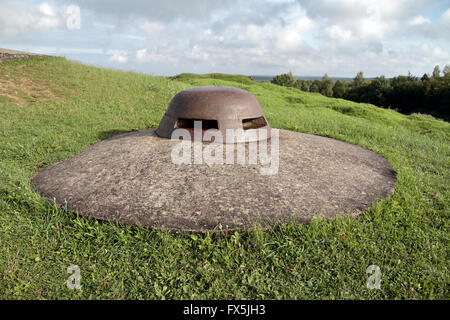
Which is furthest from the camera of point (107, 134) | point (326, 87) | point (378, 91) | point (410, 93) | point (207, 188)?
point (326, 87)

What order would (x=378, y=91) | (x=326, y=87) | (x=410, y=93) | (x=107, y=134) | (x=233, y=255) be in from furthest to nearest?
(x=326, y=87) → (x=378, y=91) → (x=410, y=93) → (x=107, y=134) → (x=233, y=255)

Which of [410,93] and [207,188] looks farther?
[410,93]

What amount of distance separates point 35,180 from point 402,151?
7299mm

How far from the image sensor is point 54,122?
27.3ft

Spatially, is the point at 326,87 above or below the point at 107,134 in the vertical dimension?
above

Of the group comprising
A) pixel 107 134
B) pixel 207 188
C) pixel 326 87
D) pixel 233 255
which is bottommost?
pixel 233 255

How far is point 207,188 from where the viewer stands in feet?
12.7

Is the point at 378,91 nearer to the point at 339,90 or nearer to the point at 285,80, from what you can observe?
the point at 339,90

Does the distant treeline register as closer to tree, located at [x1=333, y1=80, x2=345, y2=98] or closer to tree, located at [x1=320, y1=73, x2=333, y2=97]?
tree, located at [x1=333, y1=80, x2=345, y2=98]

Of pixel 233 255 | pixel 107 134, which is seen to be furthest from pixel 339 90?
pixel 233 255

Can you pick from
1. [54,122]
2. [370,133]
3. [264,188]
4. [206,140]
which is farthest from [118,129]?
[370,133]

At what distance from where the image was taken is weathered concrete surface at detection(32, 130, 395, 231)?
3.43 m
